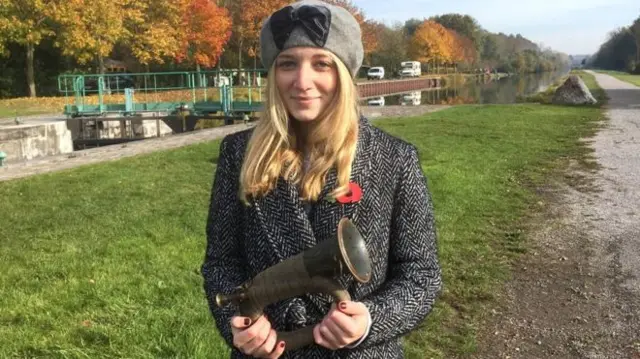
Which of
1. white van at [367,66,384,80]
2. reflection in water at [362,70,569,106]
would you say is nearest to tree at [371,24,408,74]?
reflection in water at [362,70,569,106]

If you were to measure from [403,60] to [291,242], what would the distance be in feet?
259

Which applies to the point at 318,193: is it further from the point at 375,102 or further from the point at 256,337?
the point at 375,102

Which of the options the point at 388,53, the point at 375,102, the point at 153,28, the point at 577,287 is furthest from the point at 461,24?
the point at 577,287

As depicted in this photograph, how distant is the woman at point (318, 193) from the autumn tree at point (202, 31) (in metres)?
37.9

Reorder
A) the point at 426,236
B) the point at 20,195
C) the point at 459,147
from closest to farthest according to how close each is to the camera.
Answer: the point at 426,236 < the point at 20,195 < the point at 459,147

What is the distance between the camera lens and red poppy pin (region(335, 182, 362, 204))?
5.78 feet

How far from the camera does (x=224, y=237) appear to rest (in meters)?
1.87

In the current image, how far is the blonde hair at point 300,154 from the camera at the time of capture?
1781 millimetres

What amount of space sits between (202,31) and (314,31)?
3936 centimetres

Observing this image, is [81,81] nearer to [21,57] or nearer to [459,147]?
[21,57]

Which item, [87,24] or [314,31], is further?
[87,24]

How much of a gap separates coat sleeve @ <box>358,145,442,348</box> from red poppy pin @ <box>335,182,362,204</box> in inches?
5.3

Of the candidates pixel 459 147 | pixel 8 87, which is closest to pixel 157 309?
pixel 459 147

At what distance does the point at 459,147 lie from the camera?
1315cm
